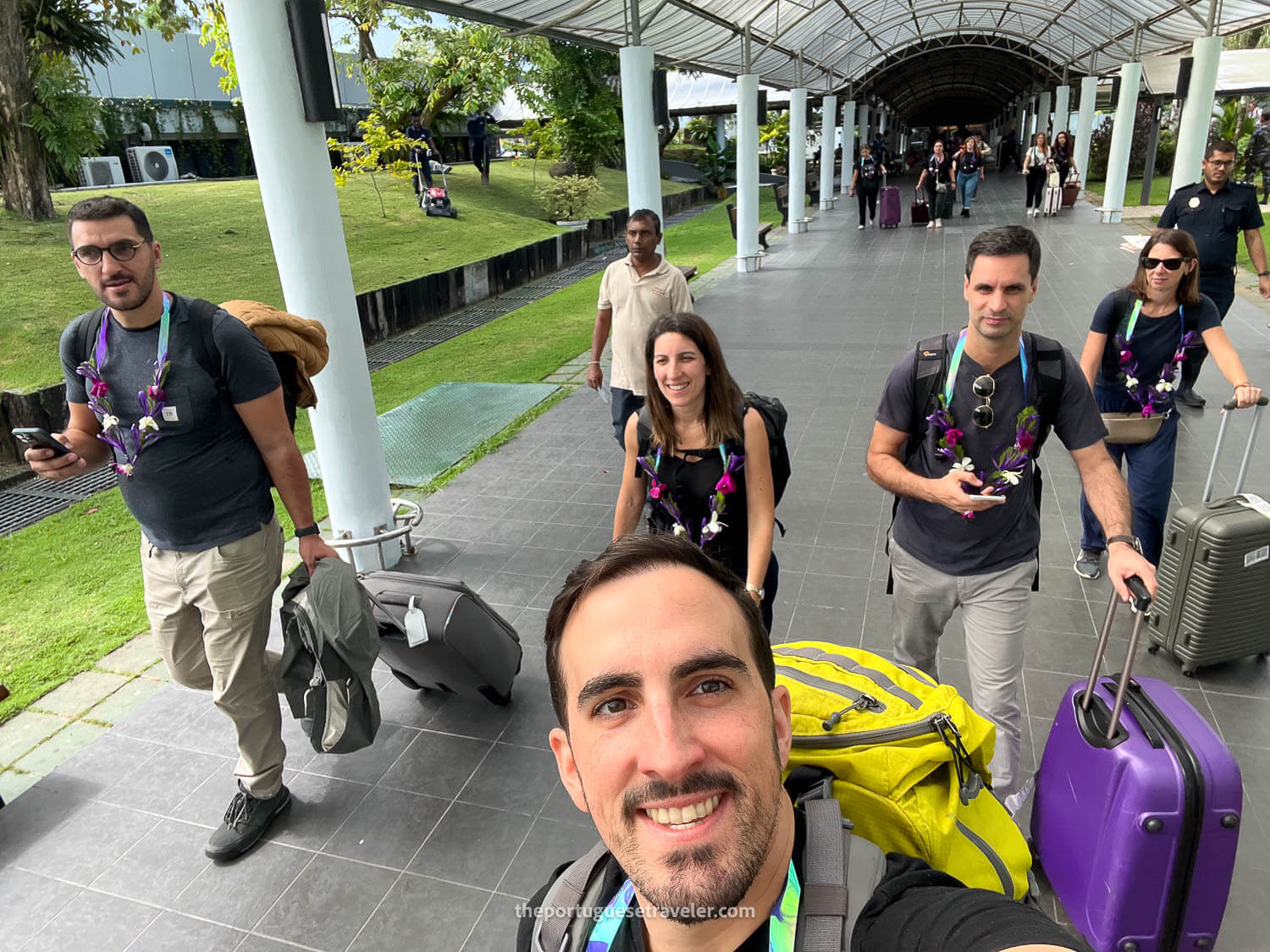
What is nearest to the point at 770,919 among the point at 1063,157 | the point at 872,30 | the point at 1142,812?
the point at 1142,812

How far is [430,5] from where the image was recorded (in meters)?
7.13

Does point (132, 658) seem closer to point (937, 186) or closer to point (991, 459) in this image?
point (991, 459)

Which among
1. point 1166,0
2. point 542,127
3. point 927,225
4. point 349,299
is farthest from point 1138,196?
point 349,299

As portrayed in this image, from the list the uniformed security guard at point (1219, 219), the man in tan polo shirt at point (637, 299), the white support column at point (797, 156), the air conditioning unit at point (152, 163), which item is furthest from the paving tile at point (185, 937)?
the air conditioning unit at point (152, 163)

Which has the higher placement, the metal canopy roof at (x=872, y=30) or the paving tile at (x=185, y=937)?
the metal canopy roof at (x=872, y=30)

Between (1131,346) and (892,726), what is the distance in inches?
129

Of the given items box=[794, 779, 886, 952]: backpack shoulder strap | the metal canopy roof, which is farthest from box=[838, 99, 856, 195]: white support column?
box=[794, 779, 886, 952]: backpack shoulder strap

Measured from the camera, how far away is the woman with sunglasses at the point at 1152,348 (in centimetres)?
399

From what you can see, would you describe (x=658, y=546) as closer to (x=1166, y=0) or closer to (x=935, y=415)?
(x=935, y=415)

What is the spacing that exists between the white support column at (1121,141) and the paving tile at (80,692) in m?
20.2

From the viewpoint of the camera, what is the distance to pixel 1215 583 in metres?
3.54

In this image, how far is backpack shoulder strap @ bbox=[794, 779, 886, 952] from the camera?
124cm

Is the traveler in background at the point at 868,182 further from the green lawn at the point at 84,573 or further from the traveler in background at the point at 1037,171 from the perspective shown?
the green lawn at the point at 84,573

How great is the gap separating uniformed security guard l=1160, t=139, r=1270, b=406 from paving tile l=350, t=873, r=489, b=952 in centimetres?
648
